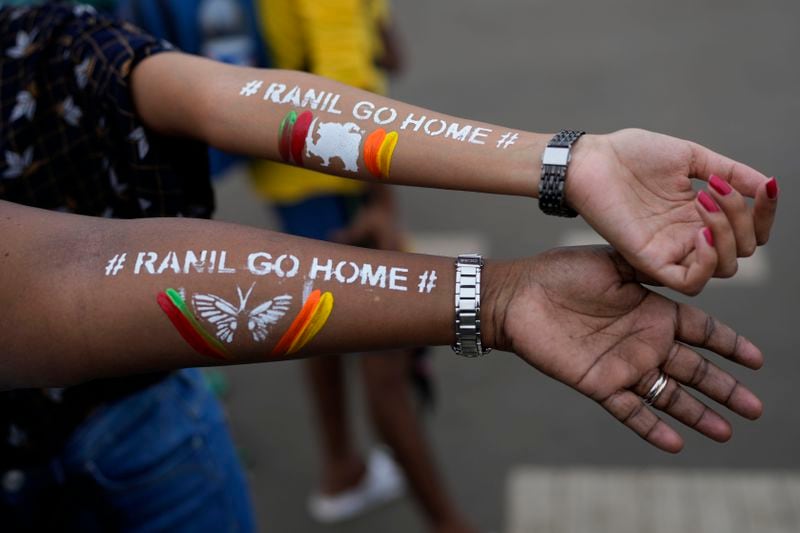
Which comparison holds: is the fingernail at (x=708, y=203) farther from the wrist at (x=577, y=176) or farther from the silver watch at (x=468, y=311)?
the silver watch at (x=468, y=311)

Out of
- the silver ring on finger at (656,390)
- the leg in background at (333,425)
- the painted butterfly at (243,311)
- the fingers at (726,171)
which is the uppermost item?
the fingers at (726,171)

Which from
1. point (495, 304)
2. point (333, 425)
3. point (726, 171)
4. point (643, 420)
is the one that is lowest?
point (333, 425)

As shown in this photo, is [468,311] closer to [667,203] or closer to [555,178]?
[555,178]

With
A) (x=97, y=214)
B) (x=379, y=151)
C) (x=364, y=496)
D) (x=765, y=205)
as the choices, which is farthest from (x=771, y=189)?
(x=364, y=496)

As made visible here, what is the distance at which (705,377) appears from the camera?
1631mm

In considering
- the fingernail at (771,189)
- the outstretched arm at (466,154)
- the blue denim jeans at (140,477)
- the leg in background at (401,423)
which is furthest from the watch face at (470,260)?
the leg in background at (401,423)

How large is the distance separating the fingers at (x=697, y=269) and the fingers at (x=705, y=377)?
5.6 inches

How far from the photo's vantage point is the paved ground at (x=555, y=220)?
12.3ft

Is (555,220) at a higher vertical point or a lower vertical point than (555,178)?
lower

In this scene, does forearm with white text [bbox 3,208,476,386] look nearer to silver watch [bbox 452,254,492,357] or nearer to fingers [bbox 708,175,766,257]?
silver watch [bbox 452,254,492,357]

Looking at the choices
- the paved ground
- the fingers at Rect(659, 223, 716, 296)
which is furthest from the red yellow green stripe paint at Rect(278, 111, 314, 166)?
the paved ground

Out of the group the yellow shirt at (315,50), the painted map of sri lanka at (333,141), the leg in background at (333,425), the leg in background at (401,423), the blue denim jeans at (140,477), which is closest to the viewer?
the painted map of sri lanka at (333,141)

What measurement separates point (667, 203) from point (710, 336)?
0.75ft

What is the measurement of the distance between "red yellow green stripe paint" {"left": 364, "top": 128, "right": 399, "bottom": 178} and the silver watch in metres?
0.22
